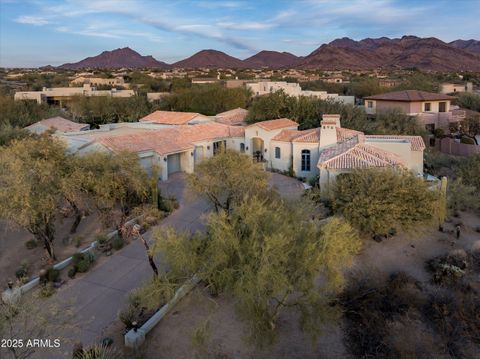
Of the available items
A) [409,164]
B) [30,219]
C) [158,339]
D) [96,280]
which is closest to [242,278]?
[158,339]

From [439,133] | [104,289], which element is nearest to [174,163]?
[104,289]

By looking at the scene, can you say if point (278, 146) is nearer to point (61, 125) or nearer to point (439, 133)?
point (439, 133)

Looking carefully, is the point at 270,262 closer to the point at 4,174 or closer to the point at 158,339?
the point at 158,339

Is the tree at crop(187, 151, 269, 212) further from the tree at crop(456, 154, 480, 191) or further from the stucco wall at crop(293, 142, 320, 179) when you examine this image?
the tree at crop(456, 154, 480, 191)

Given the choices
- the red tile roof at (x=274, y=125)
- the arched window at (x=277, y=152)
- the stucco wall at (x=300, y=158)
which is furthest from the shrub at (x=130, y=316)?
the red tile roof at (x=274, y=125)

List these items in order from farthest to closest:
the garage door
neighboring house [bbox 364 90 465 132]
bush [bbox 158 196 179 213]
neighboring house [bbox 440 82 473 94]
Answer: neighboring house [bbox 440 82 473 94]
neighboring house [bbox 364 90 465 132]
the garage door
bush [bbox 158 196 179 213]

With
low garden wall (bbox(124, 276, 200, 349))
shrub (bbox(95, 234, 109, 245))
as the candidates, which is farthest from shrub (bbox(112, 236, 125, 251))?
low garden wall (bbox(124, 276, 200, 349))
